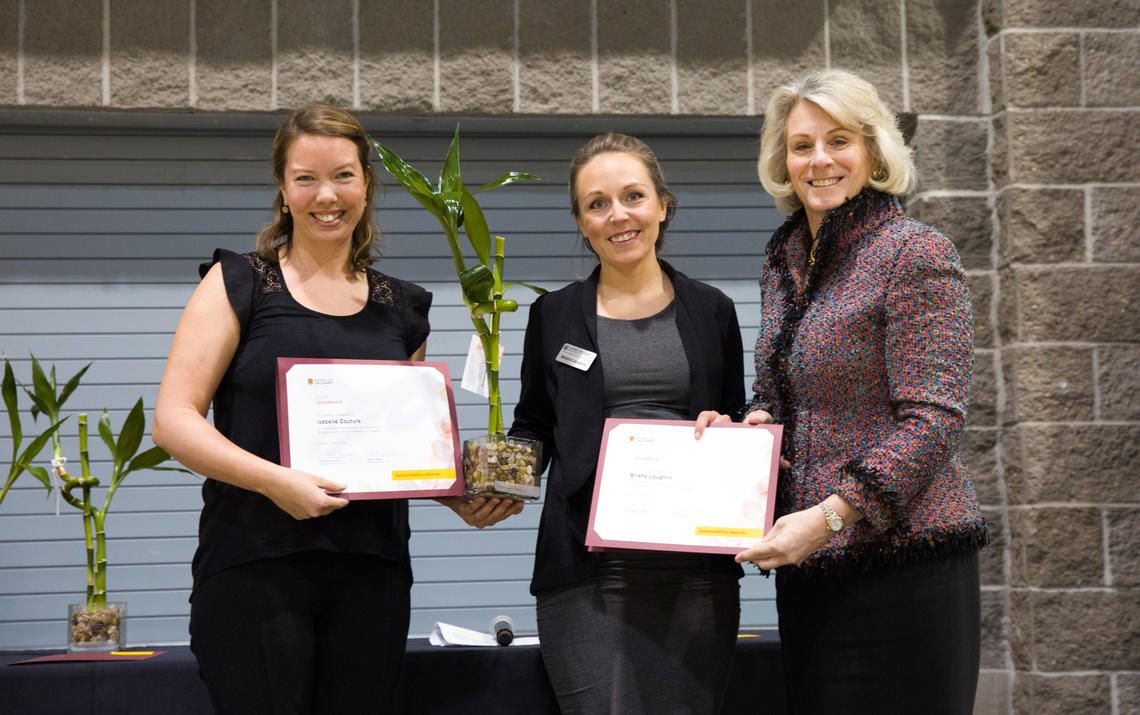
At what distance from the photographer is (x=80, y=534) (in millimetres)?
4086

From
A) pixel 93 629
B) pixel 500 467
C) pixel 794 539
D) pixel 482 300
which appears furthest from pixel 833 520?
pixel 93 629

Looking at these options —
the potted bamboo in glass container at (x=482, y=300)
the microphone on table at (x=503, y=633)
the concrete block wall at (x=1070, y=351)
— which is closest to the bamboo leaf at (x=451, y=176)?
the potted bamboo in glass container at (x=482, y=300)

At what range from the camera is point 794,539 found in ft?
6.06

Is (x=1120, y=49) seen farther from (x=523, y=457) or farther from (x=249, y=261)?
(x=249, y=261)

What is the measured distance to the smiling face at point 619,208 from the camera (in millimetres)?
2293

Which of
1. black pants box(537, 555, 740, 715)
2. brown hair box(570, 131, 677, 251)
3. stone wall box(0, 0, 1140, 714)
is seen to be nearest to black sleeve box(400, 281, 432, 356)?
brown hair box(570, 131, 677, 251)

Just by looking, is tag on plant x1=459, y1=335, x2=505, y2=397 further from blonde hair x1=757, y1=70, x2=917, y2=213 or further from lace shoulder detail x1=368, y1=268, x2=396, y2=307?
blonde hair x1=757, y1=70, x2=917, y2=213

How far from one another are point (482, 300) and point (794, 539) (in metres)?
0.91

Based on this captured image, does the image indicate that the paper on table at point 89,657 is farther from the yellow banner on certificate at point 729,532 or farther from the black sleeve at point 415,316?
the yellow banner on certificate at point 729,532

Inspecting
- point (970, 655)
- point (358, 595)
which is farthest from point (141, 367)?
point (970, 655)

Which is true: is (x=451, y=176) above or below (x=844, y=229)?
above

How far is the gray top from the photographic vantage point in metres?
2.21

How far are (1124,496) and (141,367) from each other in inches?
146

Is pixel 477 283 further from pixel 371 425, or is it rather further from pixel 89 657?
pixel 89 657
